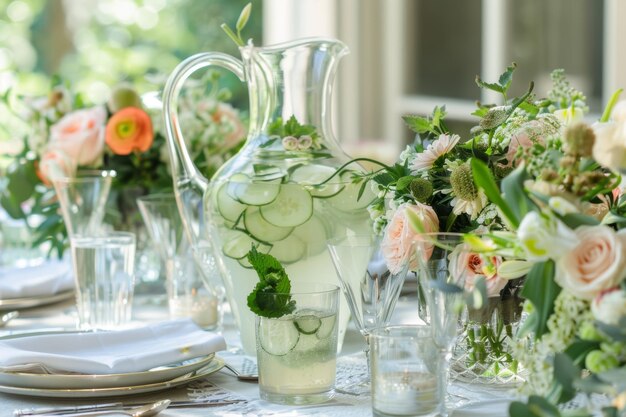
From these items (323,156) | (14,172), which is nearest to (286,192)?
(323,156)

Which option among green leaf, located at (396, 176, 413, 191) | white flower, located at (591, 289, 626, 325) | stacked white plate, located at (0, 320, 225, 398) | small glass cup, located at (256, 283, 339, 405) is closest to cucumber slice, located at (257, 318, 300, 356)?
small glass cup, located at (256, 283, 339, 405)

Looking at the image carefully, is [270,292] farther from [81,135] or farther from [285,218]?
[81,135]

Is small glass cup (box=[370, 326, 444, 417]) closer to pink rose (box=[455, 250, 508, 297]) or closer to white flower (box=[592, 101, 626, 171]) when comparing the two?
pink rose (box=[455, 250, 508, 297])

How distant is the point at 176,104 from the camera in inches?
53.2

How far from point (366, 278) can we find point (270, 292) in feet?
0.36

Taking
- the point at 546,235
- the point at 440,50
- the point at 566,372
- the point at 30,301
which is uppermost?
the point at 440,50

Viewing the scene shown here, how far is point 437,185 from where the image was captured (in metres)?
1.10

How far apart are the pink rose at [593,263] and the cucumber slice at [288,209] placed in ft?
1.49

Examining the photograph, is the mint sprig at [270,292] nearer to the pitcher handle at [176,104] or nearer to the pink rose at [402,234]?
the pink rose at [402,234]

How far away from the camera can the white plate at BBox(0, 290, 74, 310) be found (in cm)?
152

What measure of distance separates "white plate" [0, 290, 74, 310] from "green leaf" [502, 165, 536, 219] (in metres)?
0.92

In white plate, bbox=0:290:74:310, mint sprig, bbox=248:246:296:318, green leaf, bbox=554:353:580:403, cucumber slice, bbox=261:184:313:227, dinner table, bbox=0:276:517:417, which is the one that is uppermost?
cucumber slice, bbox=261:184:313:227

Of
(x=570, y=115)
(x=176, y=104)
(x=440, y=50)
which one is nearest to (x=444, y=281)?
(x=570, y=115)

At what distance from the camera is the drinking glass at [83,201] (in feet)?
5.01
